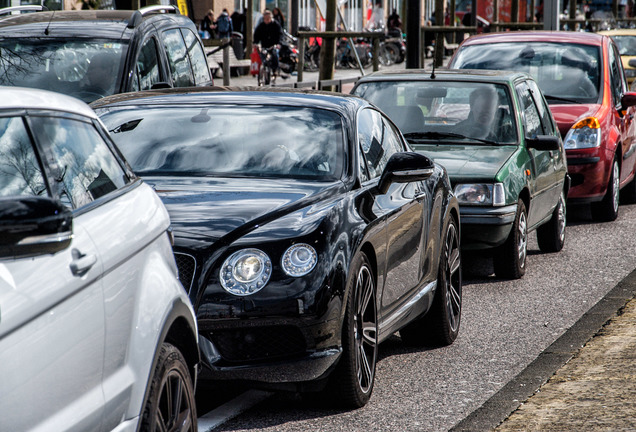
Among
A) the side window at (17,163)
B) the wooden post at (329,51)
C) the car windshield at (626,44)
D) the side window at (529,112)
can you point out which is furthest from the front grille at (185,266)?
the car windshield at (626,44)

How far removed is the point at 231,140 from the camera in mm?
6695

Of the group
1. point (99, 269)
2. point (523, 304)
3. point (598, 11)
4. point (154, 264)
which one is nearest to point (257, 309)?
point (154, 264)

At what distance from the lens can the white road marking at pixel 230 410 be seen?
18.3 feet

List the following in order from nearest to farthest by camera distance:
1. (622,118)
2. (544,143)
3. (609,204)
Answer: (544,143), (609,204), (622,118)

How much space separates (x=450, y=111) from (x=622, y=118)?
14.2 ft

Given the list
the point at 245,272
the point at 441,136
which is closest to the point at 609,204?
the point at 441,136

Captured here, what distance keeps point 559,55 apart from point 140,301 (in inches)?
446

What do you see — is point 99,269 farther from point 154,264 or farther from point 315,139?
point 315,139

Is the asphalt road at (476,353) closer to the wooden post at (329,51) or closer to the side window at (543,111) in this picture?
the side window at (543,111)

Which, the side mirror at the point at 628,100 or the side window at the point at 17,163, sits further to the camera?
the side mirror at the point at 628,100

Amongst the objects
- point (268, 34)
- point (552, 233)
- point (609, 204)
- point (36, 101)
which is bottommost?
point (609, 204)

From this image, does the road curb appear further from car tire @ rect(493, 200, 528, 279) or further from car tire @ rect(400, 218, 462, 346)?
car tire @ rect(493, 200, 528, 279)

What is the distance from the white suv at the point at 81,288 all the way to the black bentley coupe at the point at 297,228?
103 cm

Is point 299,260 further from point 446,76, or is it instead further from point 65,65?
point 446,76
